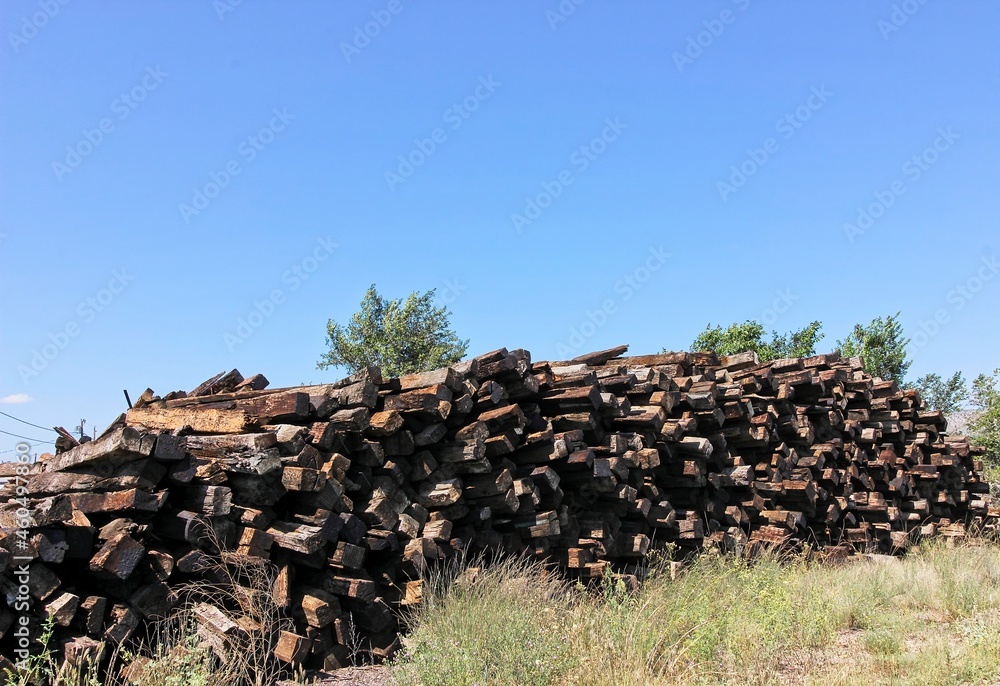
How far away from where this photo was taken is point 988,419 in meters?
21.1

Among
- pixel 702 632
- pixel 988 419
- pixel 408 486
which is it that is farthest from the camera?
pixel 988 419

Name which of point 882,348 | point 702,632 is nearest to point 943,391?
point 882,348

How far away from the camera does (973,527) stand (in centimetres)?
1329

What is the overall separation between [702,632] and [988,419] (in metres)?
19.6

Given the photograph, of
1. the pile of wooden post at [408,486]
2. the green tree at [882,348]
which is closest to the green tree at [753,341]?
the green tree at [882,348]

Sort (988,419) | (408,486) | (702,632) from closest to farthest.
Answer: (702,632) → (408,486) → (988,419)

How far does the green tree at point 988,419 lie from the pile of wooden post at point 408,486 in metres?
11.7

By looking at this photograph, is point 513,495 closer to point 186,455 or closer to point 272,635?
point 272,635

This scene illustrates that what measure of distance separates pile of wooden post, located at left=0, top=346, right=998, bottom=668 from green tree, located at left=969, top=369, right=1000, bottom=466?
1172 centimetres

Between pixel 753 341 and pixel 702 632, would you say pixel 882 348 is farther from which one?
pixel 702 632

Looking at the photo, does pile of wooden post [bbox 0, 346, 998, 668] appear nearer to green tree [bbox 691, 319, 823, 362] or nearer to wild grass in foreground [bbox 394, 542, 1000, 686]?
wild grass in foreground [bbox 394, 542, 1000, 686]

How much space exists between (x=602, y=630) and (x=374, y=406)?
2.46 meters

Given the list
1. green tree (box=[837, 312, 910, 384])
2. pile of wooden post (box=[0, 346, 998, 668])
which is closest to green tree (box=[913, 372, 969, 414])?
green tree (box=[837, 312, 910, 384])

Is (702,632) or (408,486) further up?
(408,486)
